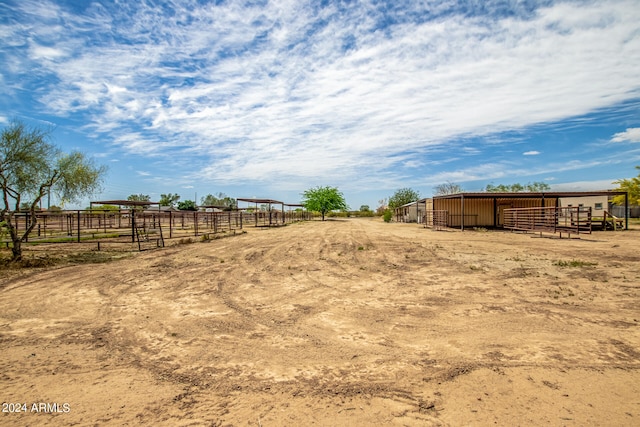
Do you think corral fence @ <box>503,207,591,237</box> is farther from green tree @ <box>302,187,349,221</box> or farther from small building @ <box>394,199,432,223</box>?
green tree @ <box>302,187,349,221</box>

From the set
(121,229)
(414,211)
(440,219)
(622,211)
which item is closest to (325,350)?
(440,219)

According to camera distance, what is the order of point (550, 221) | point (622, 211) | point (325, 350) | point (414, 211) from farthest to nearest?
point (414, 211)
point (622, 211)
point (550, 221)
point (325, 350)

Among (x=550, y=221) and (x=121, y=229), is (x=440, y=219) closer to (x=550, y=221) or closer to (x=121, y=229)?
(x=550, y=221)

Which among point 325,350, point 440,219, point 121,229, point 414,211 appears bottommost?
point 325,350

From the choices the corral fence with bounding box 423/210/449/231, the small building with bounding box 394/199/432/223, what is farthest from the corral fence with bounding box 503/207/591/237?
the small building with bounding box 394/199/432/223

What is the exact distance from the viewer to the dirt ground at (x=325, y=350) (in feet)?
10.5

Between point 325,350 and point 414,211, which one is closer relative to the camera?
point 325,350

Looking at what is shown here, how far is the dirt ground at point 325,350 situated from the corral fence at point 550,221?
1238 centimetres

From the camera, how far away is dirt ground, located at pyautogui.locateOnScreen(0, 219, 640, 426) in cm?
320

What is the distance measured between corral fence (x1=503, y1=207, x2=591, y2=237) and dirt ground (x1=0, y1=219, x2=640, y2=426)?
12.4m

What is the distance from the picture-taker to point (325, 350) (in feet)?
14.9

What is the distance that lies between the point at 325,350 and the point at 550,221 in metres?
22.0

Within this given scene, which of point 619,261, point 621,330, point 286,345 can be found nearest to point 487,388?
point 286,345

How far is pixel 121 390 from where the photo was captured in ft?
11.8
